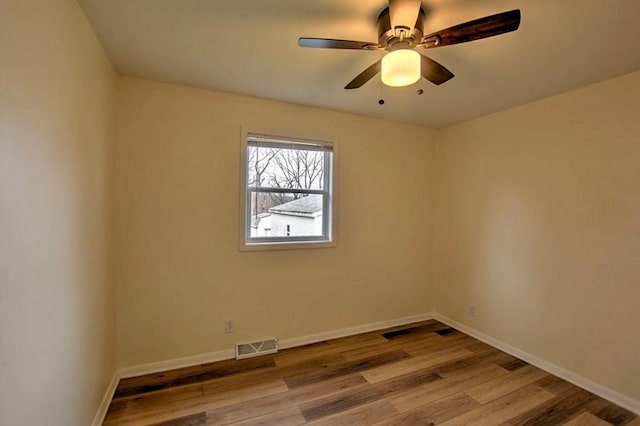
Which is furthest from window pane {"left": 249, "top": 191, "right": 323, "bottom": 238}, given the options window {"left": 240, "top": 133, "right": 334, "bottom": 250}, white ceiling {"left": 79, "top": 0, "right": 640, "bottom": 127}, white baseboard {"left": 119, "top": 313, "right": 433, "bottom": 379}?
white baseboard {"left": 119, "top": 313, "right": 433, "bottom": 379}

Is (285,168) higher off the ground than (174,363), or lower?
higher

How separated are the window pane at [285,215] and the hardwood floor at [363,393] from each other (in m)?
1.14

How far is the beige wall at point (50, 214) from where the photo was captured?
991 millimetres

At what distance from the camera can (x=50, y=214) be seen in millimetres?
1272

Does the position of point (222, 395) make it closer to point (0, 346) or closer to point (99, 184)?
point (0, 346)

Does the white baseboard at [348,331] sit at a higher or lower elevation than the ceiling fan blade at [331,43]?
lower

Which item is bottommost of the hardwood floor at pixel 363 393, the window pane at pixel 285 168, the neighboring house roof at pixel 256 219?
the hardwood floor at pixel 363 393

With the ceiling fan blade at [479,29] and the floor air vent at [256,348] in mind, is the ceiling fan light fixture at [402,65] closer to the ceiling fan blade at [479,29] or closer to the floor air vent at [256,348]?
the ceiling fan blade at [479,29]

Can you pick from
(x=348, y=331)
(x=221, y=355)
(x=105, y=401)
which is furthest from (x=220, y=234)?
(x=348, y=331)

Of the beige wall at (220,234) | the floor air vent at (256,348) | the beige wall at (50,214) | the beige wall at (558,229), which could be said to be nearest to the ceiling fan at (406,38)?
the beige wall at (50,214)

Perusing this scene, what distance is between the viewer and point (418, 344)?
2.99m

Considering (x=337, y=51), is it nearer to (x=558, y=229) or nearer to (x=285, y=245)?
(x=285, y=245)

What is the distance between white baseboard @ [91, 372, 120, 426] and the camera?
5.97ft

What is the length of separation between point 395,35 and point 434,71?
38 centimetres
